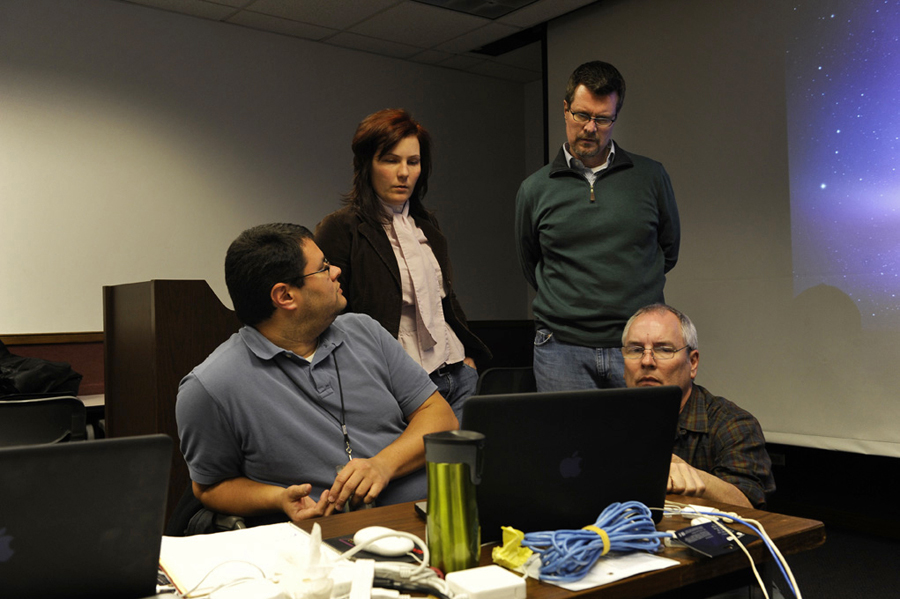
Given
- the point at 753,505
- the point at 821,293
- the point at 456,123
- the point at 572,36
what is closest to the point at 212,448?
the point at 753,505

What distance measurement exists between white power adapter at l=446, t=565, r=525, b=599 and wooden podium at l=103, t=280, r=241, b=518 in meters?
1.78

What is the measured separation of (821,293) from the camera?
3363mm

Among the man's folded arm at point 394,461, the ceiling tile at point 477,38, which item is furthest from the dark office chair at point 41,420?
the ceiling tile at point 477,38

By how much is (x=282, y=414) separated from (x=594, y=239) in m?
1.33

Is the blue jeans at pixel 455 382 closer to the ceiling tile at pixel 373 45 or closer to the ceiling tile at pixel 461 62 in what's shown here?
the ceiling tile at pixel 373 45

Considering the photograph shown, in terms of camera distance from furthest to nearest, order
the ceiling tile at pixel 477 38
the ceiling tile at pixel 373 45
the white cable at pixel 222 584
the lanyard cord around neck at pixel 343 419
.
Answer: the ceiling tile at pixel 373 45 < the ceiling tile at pixel 477 38 < the lanyard cord around neck at pixel 343 419 < the white cable at pixel 222 584

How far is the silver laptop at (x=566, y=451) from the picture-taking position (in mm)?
1022

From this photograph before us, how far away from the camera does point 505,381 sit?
2545mm

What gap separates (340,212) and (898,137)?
230 centimetres

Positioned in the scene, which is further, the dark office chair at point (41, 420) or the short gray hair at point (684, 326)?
the dark office chair at point (41, 420)

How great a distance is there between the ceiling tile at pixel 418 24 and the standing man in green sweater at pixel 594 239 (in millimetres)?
2183

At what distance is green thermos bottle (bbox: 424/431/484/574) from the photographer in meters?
0.95

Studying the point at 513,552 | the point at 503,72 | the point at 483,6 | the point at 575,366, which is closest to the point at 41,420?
the point at 575,366

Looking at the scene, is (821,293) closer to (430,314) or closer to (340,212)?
(430,314)
